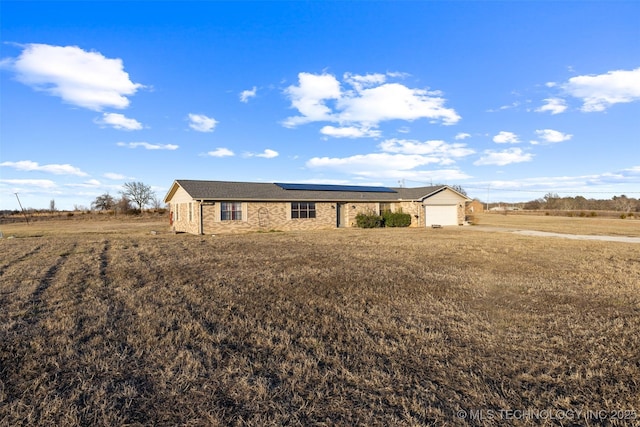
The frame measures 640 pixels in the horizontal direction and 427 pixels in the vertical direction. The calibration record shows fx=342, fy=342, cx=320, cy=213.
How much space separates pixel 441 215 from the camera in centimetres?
2989

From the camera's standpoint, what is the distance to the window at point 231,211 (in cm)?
2270

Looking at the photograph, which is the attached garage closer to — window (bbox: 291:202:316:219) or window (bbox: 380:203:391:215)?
window (bbox: 380:203:391:215)

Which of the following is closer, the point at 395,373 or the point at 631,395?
the point at 631,395

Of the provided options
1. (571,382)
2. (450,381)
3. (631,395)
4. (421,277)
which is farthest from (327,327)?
(421,277)

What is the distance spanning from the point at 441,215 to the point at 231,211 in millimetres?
17962

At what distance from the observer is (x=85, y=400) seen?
3.17 meters

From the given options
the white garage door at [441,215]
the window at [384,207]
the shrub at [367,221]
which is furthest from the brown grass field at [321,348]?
the white garage door at [441,215]

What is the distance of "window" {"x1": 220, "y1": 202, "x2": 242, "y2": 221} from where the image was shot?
22.7 m

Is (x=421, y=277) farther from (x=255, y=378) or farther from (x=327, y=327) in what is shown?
(x=255, y=378)

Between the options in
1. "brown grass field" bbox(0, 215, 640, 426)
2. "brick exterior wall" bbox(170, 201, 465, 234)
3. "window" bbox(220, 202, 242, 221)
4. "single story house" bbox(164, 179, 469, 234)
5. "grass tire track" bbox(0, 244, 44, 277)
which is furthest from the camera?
"window" bbox(220, 202, 242, 221)

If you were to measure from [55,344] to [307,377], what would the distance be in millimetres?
3435

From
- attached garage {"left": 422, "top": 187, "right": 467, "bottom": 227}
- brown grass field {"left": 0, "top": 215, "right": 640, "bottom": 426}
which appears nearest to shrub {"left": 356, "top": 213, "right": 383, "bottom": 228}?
attached garage {"left": 422, "top": 187, "right": 467, "bottom": 227}

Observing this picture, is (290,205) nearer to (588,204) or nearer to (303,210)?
(303,210)

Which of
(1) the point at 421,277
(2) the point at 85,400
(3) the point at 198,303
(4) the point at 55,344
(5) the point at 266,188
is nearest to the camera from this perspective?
(2) the point at 85,400
